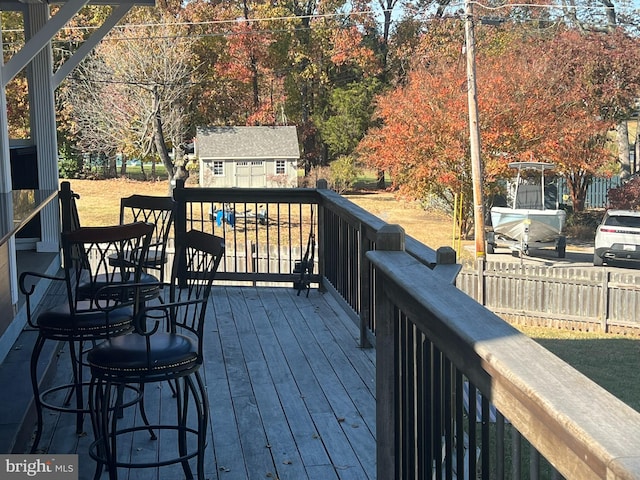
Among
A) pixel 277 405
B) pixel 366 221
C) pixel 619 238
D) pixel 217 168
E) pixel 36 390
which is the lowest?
pixel 619 238

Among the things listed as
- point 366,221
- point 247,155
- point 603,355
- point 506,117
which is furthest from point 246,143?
point 366,221

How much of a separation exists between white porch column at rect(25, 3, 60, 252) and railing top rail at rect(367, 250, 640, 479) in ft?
19.5

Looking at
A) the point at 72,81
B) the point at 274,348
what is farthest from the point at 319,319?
the point at 72,81

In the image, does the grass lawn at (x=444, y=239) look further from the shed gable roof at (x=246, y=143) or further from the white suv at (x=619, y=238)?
the white suv at (x=619, y=238)

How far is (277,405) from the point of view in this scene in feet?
13.6

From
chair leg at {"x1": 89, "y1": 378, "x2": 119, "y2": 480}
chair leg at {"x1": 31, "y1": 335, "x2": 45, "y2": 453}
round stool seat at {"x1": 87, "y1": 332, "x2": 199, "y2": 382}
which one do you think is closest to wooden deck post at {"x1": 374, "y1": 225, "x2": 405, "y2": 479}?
round stool seat at {"x1": 87, "y1": 332, "x2": 199, "y2": 382}

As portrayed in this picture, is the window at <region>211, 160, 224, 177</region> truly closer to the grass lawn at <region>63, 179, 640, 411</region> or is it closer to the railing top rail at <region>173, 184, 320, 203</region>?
the grass lawn at <region>63, 179, 640, 411</region>

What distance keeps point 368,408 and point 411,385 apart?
1.87m

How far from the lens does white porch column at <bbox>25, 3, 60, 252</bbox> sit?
7.38 meters

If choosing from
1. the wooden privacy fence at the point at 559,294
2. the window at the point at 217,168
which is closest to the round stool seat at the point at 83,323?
the wooden privacy fence at the point at 559,294

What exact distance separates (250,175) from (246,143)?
1.43m

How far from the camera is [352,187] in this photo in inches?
1270

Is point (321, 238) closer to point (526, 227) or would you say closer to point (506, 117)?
point (526, 227)

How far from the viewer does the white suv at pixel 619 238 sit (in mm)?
18578
